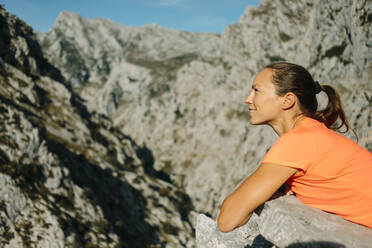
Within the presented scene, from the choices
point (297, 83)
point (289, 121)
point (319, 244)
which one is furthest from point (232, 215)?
point (297, 83)

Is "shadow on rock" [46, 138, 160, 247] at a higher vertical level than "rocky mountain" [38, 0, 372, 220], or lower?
lower

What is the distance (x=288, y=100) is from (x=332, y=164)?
1.27 meters

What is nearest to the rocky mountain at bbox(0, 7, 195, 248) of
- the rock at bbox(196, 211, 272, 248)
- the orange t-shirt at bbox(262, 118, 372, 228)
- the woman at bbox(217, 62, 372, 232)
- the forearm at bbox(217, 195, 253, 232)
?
the rock at bbox(196, 211, 272, 248)

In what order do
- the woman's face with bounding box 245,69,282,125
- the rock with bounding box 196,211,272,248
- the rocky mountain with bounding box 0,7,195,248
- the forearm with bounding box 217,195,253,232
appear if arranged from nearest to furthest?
the forearm with bounding box 217,195,253,232 < the woman's face with bounding box 245,69,282,125 < the rock with bounding box 196,211,272,248 < the rocky mountain with bounding box 0,7,195,248

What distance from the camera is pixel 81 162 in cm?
5644

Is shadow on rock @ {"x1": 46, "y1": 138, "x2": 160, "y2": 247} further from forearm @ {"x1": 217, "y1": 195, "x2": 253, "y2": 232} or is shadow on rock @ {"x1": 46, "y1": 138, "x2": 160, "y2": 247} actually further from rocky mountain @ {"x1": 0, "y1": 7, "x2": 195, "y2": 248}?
forearm @ {"x1": 217, "y1": 195, "x2": 253, "y2": 232}

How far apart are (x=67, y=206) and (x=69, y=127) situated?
32661 mm

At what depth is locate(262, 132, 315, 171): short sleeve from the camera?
136 inches

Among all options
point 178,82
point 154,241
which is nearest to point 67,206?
point 154,241

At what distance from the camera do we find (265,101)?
446 centimetres

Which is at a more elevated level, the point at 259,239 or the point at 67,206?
the point at 259,239

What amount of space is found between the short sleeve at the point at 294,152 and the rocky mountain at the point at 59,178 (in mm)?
39196

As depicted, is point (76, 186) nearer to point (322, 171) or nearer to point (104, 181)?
point (104, 181)

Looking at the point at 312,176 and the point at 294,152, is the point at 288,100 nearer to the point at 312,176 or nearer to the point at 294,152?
the point at 294,152
